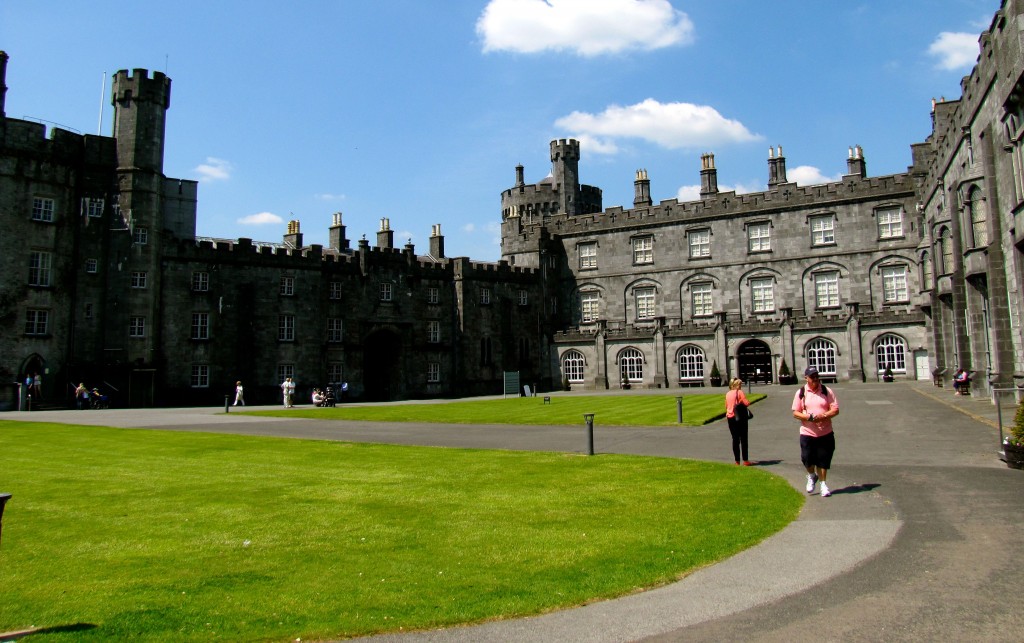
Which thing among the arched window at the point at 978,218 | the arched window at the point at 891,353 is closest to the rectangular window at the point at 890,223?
the arched window at the point at 891,353

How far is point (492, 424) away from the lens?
2506 cm

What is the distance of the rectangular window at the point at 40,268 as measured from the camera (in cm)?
3956

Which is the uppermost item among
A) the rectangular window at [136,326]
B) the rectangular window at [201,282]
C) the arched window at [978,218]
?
the rectangular window at [201,282]

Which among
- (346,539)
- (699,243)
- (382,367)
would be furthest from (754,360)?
(346,539)

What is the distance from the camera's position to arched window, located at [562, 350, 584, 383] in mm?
56594

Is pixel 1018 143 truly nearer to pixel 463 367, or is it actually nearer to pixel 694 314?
pixel 694 314

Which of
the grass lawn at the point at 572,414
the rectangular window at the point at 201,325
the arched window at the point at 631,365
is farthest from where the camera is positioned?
the arched window at the point at 631,365

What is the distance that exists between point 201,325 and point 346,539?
133 ft

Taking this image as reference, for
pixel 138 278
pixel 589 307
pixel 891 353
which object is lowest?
pixel 891 353

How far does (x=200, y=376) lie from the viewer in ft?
147

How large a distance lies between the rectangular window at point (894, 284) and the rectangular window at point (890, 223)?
7.33ft

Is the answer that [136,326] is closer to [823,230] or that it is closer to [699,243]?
[699,243]

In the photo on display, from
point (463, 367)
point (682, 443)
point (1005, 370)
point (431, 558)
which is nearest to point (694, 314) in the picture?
point (463, 367)

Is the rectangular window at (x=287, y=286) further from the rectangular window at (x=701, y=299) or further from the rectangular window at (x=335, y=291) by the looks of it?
the rectangular window at (x=701, y=299)
